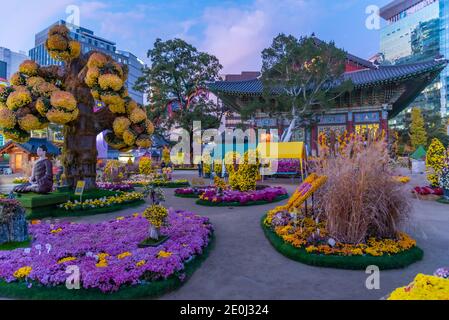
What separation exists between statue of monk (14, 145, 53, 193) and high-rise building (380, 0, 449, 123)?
8276 cm

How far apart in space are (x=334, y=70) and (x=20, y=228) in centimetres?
1879

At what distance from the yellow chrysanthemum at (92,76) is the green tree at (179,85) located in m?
19.2

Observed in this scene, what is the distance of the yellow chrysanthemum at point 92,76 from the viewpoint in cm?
995

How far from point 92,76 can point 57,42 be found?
6.99 feet

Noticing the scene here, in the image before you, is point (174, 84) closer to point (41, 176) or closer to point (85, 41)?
point (41, 176)

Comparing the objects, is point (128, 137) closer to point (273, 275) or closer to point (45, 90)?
point (45, 90)

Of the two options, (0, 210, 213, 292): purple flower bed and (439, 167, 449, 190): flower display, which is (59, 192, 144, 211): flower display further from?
(439, 167, 449, 190): flower display

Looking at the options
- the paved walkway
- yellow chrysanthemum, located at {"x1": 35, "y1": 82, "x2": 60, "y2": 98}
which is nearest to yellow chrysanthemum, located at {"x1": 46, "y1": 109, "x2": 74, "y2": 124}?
yellow chrysanthemum, located at {"x1": 35, "y1": 82, "x2": 60, "y2": 98}

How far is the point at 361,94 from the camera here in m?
23.6

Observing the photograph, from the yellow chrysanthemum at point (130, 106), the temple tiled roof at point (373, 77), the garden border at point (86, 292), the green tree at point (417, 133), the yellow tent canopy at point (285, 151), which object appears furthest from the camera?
the green tree at point (417, 133)

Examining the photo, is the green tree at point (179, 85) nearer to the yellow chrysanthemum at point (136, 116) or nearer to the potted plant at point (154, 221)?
the yellow chrysanthemum at point (136, 116)

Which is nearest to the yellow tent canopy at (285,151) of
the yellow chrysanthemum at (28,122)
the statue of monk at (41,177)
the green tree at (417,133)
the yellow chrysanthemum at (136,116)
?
the yellow chrysanthemum at (136,116)

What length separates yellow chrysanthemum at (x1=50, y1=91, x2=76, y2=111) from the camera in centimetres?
957

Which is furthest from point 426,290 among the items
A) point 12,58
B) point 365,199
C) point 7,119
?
point 12,58
